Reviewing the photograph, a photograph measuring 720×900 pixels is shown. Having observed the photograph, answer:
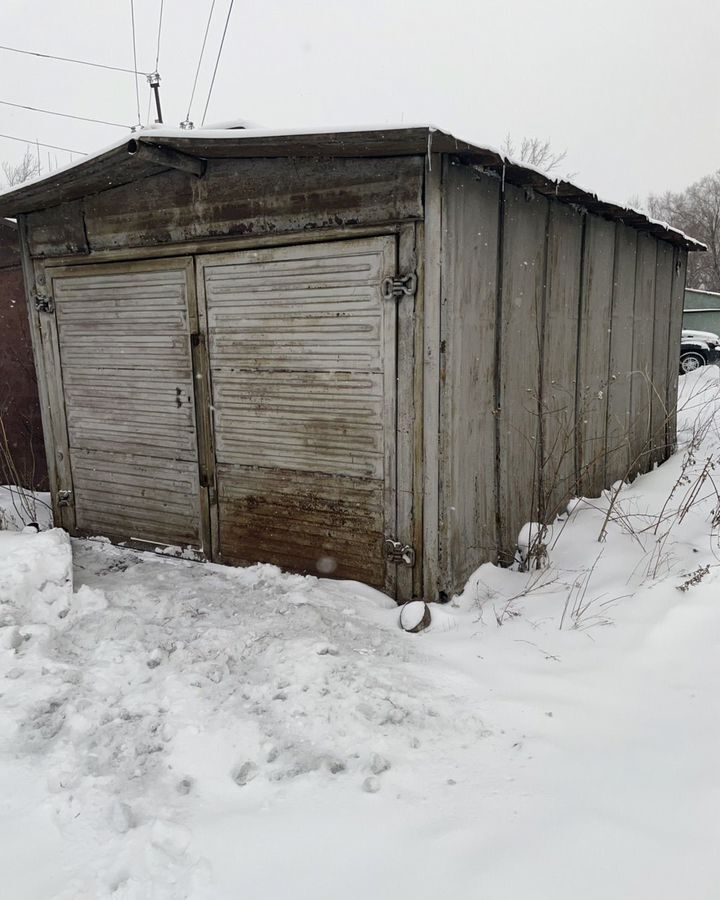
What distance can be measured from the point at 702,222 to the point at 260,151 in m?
51.1

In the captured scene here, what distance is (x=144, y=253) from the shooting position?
4527 millimetres

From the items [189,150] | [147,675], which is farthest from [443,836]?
[189,150]

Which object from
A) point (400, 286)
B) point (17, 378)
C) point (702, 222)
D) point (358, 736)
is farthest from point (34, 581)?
point (702, 222)

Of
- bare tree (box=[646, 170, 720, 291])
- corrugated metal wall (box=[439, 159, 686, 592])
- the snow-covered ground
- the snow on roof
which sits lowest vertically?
the snow-covered ground

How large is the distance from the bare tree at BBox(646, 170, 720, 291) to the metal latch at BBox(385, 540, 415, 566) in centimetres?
4437

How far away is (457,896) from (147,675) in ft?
5.96

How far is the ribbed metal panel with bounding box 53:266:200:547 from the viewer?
15.2 feet

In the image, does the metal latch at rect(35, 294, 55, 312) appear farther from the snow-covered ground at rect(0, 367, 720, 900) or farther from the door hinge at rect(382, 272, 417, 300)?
the door hinge at rect(382, 272, 417, 300)

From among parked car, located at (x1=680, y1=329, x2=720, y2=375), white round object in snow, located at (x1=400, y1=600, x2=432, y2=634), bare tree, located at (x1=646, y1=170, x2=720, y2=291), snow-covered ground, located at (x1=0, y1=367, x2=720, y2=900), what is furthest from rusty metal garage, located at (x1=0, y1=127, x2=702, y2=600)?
bare tree, located at (x1=646, y1=170, x2=720, y2=291)

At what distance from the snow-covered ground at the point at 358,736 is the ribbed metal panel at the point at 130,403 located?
0.96 m

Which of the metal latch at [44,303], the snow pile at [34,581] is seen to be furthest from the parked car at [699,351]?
the snow pile at [34,581]

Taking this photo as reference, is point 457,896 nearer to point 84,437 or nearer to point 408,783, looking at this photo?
point 408,783

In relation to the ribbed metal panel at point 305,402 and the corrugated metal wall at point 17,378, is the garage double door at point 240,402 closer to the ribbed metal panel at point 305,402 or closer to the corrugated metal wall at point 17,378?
the ribbed metal panel at point 305,402

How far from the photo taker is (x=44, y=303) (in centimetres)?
511
